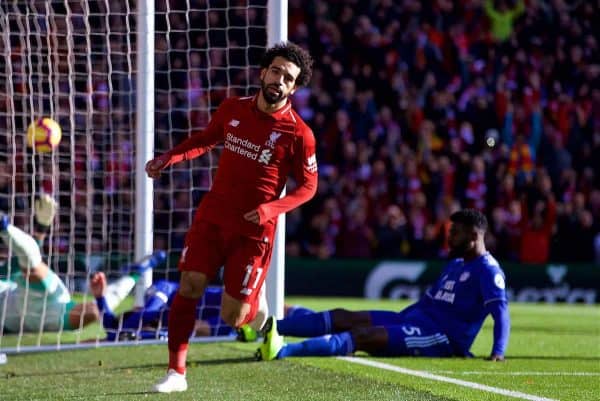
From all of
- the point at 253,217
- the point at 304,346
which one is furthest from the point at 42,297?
the point at 253,217

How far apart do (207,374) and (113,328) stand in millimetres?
2501

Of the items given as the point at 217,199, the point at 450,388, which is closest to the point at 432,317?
the point at 450,388

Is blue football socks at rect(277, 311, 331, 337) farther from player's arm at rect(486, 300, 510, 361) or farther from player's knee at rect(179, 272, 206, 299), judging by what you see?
player's knee at rect(179, 272, 206, 299)

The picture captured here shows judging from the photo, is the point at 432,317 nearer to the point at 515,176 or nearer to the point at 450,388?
the point at 450,388

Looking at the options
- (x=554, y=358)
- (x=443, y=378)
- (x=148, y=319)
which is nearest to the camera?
(x=443, y=378)

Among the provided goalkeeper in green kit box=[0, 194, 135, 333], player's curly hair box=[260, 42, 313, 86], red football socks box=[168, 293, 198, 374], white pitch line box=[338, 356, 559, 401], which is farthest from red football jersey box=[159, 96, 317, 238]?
goalkeeper in green kit box=[0, 194, 135, 333]

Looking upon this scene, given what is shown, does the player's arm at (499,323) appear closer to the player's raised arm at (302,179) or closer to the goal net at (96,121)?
the player's raised arm at (302,179)

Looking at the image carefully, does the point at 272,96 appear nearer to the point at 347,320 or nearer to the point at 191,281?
the point at 191,281

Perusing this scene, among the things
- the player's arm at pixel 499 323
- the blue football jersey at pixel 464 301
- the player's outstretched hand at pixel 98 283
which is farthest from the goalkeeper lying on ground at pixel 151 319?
the player's arm at pixel 499 323

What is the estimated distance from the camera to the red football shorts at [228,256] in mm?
7203

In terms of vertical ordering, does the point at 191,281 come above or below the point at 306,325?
above

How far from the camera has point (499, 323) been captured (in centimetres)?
889

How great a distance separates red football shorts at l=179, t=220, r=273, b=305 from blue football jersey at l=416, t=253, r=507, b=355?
2.49 meters

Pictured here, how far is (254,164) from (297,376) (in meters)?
1.58
